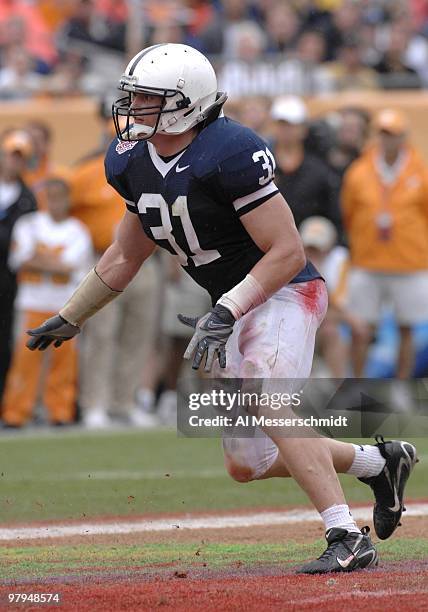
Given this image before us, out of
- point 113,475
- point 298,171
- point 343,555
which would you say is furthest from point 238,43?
point 343,555

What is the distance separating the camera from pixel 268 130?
1112cm

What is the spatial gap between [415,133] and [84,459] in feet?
19.9

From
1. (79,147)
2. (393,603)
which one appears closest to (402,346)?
(79,147)

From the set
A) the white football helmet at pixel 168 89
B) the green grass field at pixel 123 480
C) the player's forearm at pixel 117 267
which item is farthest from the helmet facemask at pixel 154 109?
the green grass field at pixel 123 480

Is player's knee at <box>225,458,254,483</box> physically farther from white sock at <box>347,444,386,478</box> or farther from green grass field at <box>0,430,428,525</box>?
green grass field at <box>0,430,428,525</box>

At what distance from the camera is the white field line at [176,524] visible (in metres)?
5.86

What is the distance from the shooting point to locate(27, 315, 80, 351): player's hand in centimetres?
536

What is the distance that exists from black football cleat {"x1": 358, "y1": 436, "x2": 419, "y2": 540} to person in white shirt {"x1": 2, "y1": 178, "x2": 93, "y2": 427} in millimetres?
4964

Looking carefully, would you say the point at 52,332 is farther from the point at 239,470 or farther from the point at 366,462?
the point at 366,462

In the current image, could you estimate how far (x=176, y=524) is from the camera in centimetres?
609

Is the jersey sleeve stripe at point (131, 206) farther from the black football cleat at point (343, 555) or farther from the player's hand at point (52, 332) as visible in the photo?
the black football cleat at point (343, 555)

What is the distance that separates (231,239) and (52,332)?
0.89 metres

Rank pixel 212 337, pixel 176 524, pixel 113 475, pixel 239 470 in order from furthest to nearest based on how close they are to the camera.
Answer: pixel 113 475 < pixel 176 524 < pixel 239 470 < pixel 212 337

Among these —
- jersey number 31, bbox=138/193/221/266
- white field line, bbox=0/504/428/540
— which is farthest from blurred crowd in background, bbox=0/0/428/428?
jersey number 31, bbox=138/193/221/266
